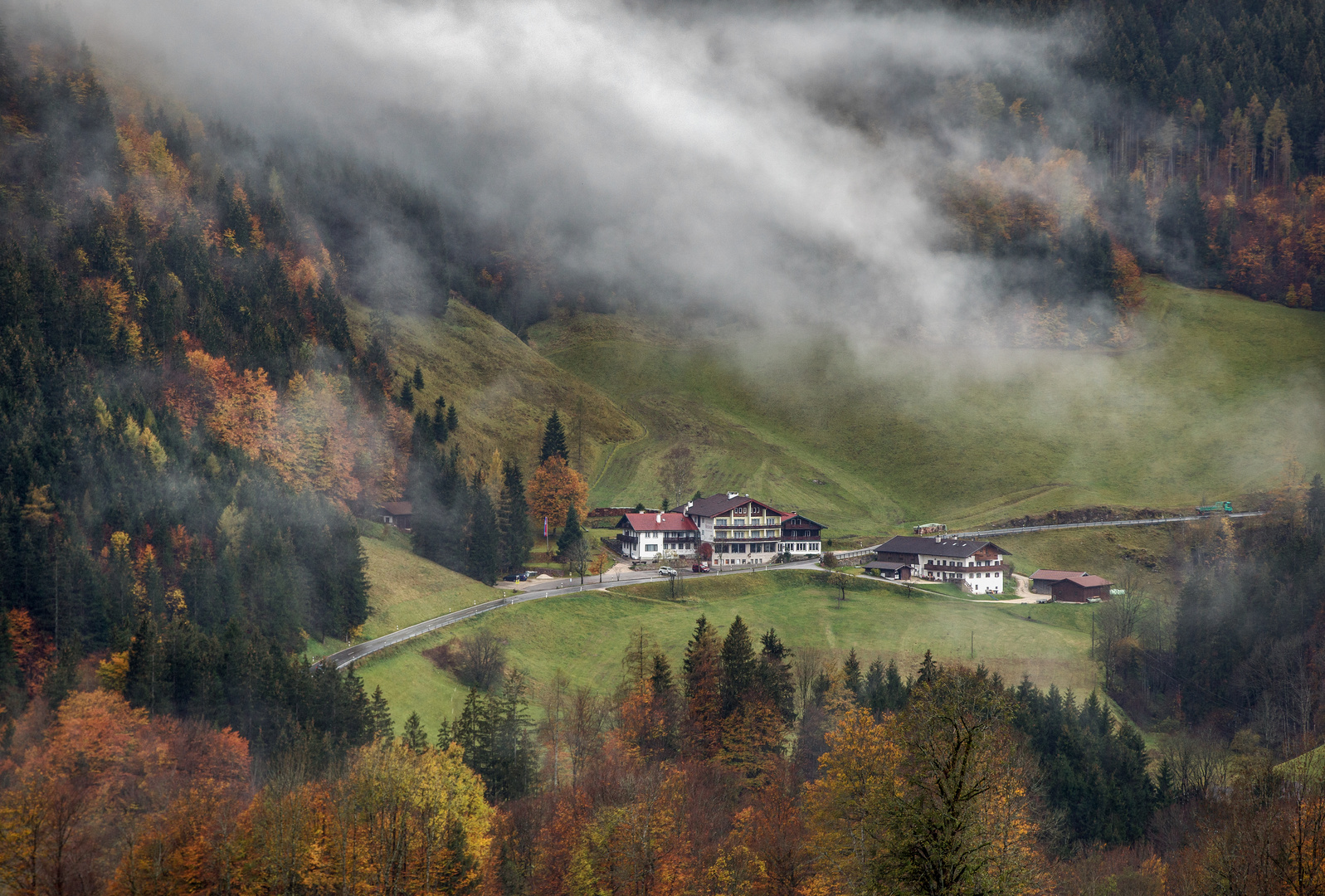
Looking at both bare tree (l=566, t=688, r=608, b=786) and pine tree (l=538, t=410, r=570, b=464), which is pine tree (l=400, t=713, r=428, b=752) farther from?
pine tree (l=538, t=410, r=570, b=464)

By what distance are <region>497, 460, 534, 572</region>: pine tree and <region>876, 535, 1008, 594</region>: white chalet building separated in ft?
167

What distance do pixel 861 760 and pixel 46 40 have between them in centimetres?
15870

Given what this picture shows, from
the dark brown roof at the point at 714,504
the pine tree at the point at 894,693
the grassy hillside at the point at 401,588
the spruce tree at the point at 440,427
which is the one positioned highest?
the spruce tree at the point at 440,427

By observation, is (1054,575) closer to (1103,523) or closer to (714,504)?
(1103,523)

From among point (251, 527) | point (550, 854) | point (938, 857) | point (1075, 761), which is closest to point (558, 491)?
point (251, 527)

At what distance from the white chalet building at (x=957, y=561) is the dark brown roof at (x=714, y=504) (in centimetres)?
2129

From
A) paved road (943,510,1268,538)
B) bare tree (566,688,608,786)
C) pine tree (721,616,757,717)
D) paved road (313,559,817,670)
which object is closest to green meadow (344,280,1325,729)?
paved road (313,559,817,670)

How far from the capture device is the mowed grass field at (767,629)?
101 meters

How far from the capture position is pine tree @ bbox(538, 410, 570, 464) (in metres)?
172

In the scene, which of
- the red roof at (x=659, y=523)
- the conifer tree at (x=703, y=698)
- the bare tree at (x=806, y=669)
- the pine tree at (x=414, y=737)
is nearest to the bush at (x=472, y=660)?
the pine tree at (x=414, y=737)

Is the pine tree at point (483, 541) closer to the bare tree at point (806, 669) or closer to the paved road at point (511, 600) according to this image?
the paved road at point (511, 600)

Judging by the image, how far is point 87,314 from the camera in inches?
4518

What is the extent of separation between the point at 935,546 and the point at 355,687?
8516 centimetres

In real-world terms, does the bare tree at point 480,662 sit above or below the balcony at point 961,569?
below
